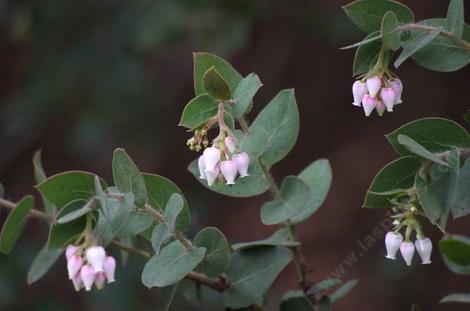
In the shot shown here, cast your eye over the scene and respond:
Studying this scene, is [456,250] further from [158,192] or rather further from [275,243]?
[158,192]

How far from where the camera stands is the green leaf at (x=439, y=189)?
1.38m

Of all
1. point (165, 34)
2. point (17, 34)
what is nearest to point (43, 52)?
point (17, 34)

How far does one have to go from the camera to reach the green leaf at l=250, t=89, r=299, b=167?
5.62 ft

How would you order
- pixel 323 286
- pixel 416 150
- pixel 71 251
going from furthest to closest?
pixel 323 286
pixel 71 251
pixel 416 150

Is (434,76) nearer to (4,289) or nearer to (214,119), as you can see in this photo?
(4,289)

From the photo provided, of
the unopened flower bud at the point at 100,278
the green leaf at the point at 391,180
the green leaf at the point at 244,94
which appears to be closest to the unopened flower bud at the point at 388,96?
the green leaf at the point at 391,180

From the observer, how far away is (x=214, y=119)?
1479mm

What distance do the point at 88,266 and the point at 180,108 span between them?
3851 mm

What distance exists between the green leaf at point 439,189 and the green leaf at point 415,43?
0.61 ft

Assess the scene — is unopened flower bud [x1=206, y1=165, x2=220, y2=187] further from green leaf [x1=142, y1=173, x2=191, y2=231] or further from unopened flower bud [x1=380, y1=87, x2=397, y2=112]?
unopened flower bud [x1=380, y1=87, x2=397, y2=112]

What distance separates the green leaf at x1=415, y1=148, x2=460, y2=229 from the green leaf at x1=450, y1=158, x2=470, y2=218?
66mm

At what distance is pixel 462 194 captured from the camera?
150 cm

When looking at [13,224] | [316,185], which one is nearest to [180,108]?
[316,185]

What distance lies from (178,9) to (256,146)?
199cm
